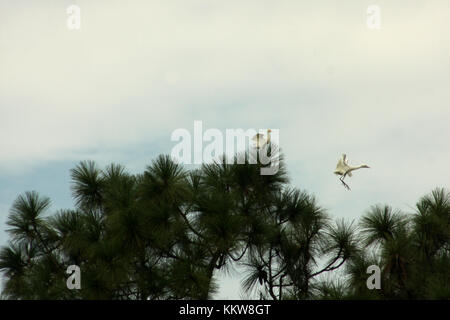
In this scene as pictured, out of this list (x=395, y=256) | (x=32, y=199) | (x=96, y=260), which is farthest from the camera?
(x=32, y=199)

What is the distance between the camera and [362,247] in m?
11.5

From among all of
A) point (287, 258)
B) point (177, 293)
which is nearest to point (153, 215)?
point (177, 293)

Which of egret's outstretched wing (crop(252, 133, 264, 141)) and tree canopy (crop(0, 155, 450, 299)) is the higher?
egret's outstretched wing (crop(252, 133, 264, 141))

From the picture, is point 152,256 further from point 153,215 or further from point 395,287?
point 395,287

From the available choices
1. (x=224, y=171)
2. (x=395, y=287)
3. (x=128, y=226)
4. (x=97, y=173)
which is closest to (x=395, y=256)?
(x=395, y=287)

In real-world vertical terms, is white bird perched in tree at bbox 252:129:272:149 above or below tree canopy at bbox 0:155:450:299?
above

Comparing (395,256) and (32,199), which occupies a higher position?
(32,199)

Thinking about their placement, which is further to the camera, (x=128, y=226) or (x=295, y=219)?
(x=295, y=219)

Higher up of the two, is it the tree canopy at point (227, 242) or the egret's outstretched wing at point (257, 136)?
the egret's outstretched wing at point (257, 136)

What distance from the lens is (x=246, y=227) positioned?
1121 cm

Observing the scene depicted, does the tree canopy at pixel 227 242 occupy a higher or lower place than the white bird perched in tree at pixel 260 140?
lower

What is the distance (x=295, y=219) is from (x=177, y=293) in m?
2.01

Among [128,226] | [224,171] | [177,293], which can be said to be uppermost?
[224,171]

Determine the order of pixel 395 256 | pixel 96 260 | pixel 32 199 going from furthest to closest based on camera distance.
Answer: pixel 32 199, pixel 96 260, pixel 395 256
